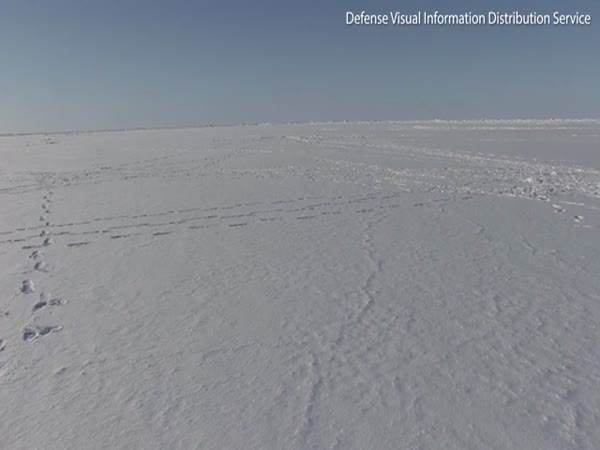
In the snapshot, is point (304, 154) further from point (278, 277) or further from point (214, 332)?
point (214, 332)

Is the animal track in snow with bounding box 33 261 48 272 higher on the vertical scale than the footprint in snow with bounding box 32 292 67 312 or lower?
higher

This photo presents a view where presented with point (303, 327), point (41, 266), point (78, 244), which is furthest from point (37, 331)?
point (78, 244)

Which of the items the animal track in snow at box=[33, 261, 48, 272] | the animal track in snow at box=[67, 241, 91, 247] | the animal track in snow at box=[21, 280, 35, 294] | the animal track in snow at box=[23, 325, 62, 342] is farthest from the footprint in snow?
the animal track in snow at box=[67, 241, 91, 247]

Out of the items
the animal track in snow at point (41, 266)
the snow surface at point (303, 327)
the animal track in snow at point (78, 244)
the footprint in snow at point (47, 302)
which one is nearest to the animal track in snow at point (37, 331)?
the snow surface at point (303, 327)

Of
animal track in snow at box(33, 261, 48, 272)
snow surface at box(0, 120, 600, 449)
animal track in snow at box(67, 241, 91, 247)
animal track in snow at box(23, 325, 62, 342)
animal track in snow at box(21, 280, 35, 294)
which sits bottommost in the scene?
snow surface at box(0, 120, 600, 449)

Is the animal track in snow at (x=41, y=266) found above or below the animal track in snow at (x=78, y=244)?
above

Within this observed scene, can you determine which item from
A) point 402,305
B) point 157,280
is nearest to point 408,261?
point 402,305

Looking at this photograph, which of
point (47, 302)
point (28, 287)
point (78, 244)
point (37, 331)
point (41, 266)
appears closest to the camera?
point (37, 331)

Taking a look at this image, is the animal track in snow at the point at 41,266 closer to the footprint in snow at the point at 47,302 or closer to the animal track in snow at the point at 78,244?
the animal track in snow at the point at 78,244

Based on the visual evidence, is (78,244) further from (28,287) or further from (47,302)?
(47,302)

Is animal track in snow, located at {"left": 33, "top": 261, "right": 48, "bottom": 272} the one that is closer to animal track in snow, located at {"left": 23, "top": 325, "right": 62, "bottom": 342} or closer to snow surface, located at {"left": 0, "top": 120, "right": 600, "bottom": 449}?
snow surface, located at {"left": 0, "top": 120, "right": 600, "bottom": 449}
